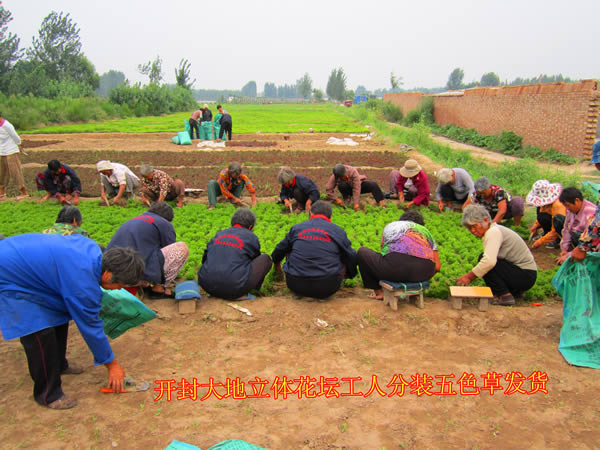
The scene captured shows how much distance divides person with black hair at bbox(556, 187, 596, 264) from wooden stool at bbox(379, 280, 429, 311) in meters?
1.86

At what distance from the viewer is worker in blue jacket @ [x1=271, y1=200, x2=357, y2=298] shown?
456 cm

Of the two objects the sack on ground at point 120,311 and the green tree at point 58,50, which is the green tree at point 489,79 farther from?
the sack on ground at point 120,311

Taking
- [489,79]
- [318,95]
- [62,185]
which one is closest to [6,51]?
[62,185]

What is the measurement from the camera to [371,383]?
3.41 meters

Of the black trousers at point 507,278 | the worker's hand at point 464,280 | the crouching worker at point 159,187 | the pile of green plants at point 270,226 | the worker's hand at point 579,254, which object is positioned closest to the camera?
the worker's hand at point 579,254

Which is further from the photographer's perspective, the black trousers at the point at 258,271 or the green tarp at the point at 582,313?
the black trousers at the point at 258,271

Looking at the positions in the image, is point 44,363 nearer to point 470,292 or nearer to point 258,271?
point 258,271

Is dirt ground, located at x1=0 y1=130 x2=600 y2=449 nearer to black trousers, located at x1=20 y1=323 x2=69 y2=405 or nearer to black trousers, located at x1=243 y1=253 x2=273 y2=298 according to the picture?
black trousers, located at x1=20 y1=323 x2=69 y2=405

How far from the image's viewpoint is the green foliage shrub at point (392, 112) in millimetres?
33062

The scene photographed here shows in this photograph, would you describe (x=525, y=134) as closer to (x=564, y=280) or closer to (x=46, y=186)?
(x=564, y=280)

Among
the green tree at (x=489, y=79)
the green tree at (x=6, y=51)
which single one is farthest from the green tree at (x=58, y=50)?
the green tree at (x=489, y=79)

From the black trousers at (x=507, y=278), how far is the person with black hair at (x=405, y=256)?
2.34 feet

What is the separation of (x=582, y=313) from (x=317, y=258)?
268cm

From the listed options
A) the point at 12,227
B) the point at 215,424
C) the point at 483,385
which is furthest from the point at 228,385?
the point at 12,227
